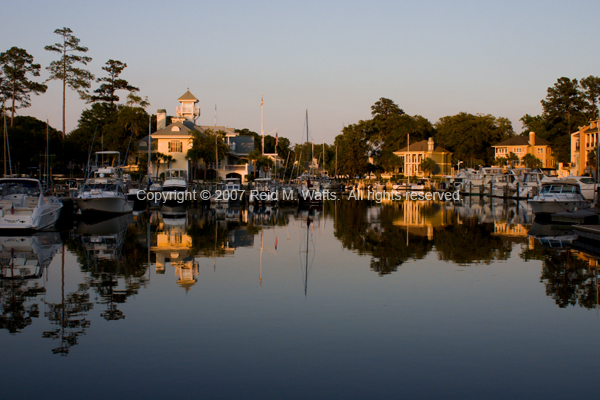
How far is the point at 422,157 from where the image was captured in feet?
373

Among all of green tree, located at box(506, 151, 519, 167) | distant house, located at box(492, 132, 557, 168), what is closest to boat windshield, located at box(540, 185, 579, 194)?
green tree, located at box(506, 151, 519, 167)

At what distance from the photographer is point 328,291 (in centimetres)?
1425

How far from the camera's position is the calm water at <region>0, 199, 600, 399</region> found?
26.4 feet

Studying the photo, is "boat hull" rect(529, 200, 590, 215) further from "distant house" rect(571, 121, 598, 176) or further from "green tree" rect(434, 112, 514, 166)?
"green tree" rect(434, 112, 514, 166)

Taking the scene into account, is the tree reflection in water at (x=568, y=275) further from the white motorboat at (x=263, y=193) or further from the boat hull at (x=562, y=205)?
the white motorboat at (x=263, y=193)

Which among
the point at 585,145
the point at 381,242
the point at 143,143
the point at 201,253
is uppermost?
the point at 143,143

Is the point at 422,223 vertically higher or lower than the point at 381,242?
higher

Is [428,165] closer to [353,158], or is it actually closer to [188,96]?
[353,158]

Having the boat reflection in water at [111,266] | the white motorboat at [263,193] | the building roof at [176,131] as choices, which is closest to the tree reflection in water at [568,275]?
the boat reflection in water at [111,266]

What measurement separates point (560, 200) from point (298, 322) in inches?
1160

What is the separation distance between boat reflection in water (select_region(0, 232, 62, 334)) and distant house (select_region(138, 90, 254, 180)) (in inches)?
1655

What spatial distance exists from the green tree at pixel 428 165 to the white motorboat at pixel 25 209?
85509 millimetres

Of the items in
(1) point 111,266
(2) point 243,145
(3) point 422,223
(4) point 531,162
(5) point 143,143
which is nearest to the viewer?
(1) point 111,266

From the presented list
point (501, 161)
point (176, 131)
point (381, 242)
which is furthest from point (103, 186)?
point (501, 161)
